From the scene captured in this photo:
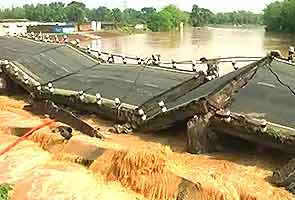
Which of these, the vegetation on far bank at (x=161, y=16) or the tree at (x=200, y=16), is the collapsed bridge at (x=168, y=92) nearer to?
the vegetation on far bank at (x=161, y=16)

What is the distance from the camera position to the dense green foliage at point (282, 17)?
56.8 metres

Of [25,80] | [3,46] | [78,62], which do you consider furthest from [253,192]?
[3,46]

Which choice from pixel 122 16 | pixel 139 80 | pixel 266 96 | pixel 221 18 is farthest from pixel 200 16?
pixel 266 96

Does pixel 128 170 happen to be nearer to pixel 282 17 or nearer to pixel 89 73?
pixel 89 73

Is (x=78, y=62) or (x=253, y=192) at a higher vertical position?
(x=78, y=62)

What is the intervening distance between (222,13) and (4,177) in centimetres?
11997

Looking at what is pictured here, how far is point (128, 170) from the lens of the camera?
5.61 m

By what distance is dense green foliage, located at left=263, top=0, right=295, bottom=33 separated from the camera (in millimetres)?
56844

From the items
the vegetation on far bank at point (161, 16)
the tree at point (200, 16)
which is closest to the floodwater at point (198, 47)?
the vegetation on far bank at point (161, 16)

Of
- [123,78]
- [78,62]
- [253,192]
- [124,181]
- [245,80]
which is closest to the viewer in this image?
[253,192]

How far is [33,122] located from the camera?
26.3ft

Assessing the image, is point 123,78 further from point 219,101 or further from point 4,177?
point 4,177

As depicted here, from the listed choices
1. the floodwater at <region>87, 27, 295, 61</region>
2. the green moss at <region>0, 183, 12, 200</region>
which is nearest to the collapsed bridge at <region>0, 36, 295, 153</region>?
the green moss at <region>0, 183, 12, 200</region>

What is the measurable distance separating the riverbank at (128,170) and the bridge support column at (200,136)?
0.44 feet
